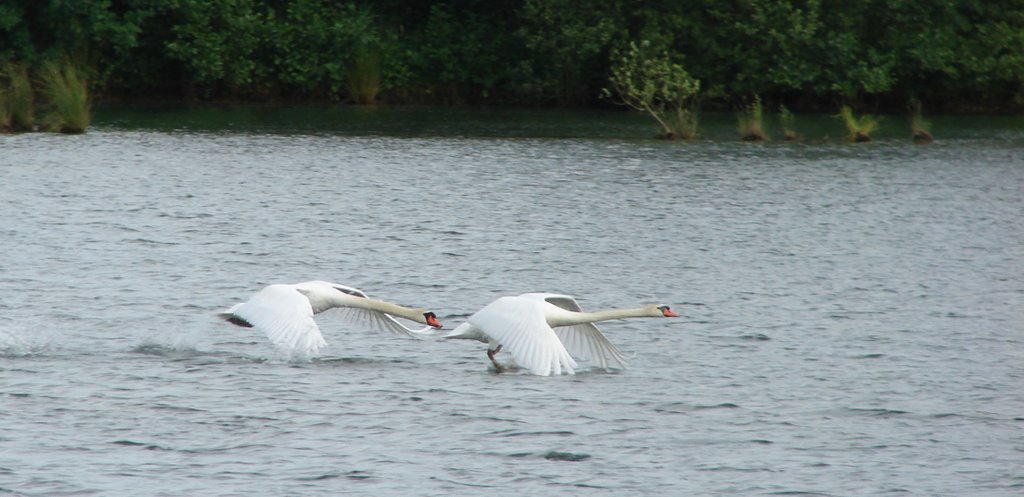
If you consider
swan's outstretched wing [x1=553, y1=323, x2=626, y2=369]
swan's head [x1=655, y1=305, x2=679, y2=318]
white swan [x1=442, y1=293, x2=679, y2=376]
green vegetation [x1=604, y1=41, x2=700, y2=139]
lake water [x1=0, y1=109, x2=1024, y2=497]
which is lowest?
lake water [x1=0, y1=109, x2=1024, y2=497]

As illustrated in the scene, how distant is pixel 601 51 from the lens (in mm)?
46375

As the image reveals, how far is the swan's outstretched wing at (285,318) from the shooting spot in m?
11.5

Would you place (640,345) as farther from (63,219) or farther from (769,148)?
(769,148)

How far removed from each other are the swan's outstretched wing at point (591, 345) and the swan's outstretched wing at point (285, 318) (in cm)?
223

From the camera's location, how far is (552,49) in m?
45.7

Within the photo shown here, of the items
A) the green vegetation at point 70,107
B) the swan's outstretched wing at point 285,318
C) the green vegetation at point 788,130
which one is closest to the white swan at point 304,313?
the swan's outstretched wing at point 285,318

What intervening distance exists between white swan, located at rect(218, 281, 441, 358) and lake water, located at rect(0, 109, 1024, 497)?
1.13 feet

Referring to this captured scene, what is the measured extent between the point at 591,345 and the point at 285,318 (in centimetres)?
267

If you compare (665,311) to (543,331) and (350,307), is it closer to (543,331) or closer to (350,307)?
(543,331)

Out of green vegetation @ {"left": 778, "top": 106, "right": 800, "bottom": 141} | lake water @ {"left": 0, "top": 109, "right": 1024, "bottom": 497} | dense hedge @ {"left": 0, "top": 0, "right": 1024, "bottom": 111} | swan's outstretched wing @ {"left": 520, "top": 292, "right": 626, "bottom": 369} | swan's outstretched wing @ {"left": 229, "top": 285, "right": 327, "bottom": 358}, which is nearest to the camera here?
lake water @ {"left": 0, "top": 109, "right": 1024, "bottom": 497}

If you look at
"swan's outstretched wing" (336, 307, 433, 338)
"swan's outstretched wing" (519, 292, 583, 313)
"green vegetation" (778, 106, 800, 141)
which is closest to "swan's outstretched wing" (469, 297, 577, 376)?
"swan's outstretched wing" (519, 292, 583, 313)

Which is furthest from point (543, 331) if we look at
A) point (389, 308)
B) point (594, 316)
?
point (389, 308)

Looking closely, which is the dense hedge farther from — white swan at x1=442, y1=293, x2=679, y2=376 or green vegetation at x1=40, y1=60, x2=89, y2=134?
white swan at x1=442, y1=293, x2=679, y2=376

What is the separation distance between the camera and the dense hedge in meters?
44.2
